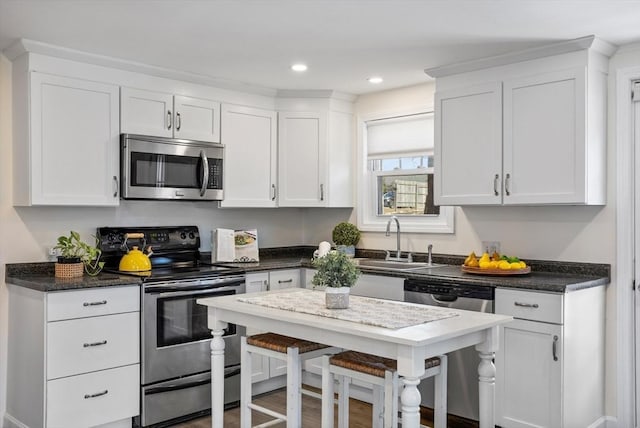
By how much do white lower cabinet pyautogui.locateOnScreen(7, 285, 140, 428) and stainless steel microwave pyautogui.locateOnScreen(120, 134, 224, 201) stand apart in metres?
0.75

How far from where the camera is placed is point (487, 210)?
13.4 ft

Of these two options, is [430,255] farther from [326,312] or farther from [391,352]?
[391,352]

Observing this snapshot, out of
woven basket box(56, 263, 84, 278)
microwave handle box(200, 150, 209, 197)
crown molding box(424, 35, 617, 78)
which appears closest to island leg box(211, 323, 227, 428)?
woven basket box(56, 263, 84, 278)

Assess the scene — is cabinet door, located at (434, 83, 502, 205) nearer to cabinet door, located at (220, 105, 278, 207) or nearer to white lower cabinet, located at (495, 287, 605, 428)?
white lower cabinet, located at (495, 287, 605, 428)

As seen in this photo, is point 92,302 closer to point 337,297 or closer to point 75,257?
point 75,257

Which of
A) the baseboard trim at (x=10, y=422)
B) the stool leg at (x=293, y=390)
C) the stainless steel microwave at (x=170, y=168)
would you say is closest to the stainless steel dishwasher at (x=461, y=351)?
the stool leg at (x=293, y=390)

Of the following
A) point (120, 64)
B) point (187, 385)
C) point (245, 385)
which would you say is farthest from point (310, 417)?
point (120, 64)

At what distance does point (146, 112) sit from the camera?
3943mm

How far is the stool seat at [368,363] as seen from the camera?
2.50 metres

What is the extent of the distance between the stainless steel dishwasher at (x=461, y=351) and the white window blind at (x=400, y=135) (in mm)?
1322

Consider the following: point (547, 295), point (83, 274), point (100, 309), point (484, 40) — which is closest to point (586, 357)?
point (547, 295)

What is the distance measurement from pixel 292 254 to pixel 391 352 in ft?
9.94

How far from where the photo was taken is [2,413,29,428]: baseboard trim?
345 centimetres

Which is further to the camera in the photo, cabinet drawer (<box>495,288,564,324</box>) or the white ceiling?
cabinet drawer (<box>495,288,564,324</box>)
